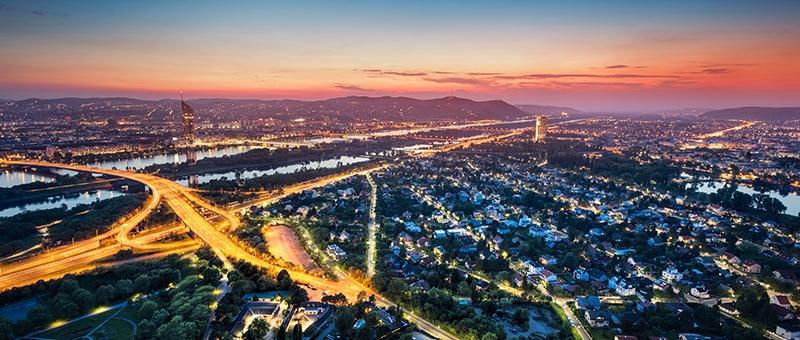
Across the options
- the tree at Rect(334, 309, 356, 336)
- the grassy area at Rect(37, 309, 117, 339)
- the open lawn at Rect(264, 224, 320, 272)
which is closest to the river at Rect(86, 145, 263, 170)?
the open lawn at Rect(264, 224, 320, 272)

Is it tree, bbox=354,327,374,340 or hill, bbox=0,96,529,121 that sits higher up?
hill, bbox=0,96,529,121

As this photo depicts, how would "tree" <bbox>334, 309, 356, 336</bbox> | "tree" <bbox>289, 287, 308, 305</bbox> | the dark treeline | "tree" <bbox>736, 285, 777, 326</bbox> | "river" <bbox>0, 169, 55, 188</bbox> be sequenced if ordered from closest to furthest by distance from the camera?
"tree" <bbox>334, 309, 356, 336</bbox>, "tree" <bbox>736, 285, 777, 326</bbox>, "tree" <bbox>289, 287, 308, 305</bbox>, the dark treeline, "river" <bbox>0, 169, 55, 188</bbox>

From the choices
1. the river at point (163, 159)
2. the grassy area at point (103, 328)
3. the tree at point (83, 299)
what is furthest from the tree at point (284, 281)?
the river at point (163, 159)

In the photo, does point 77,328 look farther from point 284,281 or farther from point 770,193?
point 770,193

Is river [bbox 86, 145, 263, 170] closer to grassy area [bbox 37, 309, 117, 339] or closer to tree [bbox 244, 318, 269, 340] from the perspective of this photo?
grassy area [bbox 37, 309, 117, 339]

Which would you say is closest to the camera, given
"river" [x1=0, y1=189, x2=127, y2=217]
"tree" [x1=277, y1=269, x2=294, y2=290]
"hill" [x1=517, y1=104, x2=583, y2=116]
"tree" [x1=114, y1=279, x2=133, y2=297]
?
"tree" [x1=114, y1=279, x2=133, y2=297]

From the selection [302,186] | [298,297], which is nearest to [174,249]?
[298,297]

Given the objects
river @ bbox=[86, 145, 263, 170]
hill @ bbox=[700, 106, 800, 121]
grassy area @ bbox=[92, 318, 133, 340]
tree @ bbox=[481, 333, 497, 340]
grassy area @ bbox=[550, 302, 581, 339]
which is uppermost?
hill @ bbox=[700, 106, 800, 121]

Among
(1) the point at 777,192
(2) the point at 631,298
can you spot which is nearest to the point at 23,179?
(2) the point at 631,298

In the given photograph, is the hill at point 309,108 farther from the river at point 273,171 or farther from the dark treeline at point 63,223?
the dark treeline at point 63,223
